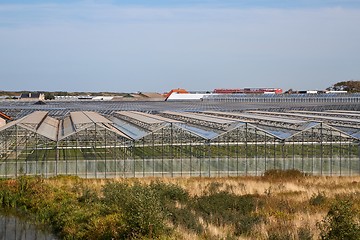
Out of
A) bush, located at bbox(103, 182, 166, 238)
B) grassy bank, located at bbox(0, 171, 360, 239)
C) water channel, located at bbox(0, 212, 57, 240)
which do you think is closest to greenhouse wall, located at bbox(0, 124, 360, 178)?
grassy bank, located at bbox(0, 171, 360, 239)

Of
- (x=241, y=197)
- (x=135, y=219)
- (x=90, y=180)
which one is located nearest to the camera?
(x=135, y=219)

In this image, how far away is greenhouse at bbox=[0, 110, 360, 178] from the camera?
2816cm

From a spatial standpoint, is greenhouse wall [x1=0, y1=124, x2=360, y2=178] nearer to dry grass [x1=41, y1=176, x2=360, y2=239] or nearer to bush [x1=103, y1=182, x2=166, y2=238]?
dry grass [x1=41, y1=176, x2=360, y2=239]

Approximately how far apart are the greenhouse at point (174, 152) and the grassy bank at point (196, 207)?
3.87 ft

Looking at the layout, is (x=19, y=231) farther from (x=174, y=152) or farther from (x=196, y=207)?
(x=174, y=152)

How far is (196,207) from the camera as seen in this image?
64.7ft

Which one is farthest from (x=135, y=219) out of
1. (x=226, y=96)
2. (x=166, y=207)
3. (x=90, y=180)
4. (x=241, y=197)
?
(x=226, y=96)

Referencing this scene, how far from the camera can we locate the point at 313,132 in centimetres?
3030

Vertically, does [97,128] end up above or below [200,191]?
above

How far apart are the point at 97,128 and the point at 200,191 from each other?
8.50 metres

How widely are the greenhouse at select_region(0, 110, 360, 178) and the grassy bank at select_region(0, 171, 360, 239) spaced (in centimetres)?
118

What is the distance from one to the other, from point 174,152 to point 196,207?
386 inches

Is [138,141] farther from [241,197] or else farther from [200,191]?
[241,197]

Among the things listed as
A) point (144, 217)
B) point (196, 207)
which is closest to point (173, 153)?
point (196, 207)
